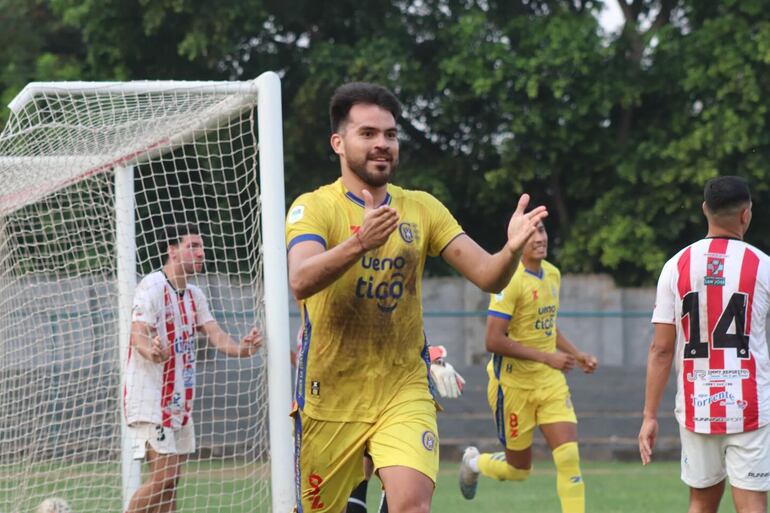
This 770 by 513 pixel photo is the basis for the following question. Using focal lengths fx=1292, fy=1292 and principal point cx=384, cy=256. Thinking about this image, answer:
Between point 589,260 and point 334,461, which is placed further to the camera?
point 589,260

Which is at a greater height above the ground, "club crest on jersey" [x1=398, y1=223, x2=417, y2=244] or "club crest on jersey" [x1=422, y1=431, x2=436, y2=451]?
"club crest on jersey" [x1=398, y1=223, x2=417, y2=244]

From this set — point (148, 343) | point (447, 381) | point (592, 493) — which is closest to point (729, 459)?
point (447, 381)

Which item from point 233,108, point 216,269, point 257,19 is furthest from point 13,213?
point 257,19

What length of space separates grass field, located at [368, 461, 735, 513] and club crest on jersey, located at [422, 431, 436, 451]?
4515mm

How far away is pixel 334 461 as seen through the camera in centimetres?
549

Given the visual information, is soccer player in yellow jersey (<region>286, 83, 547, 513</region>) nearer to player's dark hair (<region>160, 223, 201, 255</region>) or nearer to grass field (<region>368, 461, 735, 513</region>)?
player's dark hair (<region>160, 223, 201, 255</region>)

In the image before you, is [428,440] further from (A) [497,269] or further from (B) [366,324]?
(A) [497,269]

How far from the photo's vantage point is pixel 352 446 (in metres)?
5.46

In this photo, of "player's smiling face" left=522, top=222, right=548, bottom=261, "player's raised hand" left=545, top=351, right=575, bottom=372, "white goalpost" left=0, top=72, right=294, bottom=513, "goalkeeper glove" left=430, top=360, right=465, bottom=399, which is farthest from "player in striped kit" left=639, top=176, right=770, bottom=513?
"player's smiling face" left=522, top=222, right=548, bottom=261

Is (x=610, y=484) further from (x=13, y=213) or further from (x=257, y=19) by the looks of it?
(x=257, y=19)

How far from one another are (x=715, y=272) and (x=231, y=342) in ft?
9.74

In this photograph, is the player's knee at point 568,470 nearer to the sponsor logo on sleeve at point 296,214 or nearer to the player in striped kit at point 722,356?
the player in striped kit at point 722,356

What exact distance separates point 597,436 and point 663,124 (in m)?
5.04

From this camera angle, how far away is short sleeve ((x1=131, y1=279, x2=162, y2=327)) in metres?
7.62
